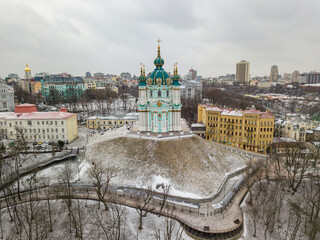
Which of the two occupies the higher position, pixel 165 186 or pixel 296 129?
pixel 296 129

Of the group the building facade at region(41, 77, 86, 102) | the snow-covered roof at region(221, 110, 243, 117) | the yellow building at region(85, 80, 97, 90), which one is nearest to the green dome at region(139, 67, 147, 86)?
the snow-covered roof at region(221, 110, 243, 117)

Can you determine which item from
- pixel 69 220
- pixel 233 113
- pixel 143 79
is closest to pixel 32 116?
pixel 143 79

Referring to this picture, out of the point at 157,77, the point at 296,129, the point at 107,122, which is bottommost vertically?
the point at 296,129

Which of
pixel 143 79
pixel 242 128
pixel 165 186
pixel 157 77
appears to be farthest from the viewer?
pixel 242 128

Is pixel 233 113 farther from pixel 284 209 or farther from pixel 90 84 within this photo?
pixel 90 84

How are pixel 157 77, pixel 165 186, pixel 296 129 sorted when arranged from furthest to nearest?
pixel 296 129 → pixel 157 77 → pixel 165 186

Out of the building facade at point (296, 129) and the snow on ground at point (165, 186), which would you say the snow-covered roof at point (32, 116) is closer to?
the snow on ground at point (165, 186)

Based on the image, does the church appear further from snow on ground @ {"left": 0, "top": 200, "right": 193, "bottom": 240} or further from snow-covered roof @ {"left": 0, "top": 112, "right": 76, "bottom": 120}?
snow on ground @ {"left": 0, "top": 200, "right": 193, "bottom": 240}
